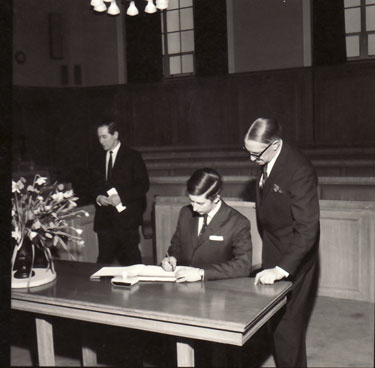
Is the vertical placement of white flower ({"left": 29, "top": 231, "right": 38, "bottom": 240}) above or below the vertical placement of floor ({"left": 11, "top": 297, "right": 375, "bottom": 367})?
above

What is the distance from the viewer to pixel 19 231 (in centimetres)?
261

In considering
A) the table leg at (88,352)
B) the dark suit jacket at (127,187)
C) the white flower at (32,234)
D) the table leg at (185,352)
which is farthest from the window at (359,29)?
the table leg at (185,352)

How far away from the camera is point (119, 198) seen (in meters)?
4.25

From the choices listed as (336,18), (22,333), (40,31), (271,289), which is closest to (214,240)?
(271,289)

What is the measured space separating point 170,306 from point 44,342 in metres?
0.93

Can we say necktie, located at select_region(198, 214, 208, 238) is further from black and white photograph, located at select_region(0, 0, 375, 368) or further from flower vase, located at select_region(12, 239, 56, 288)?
flower vase, located at select_region(12, 239, 56, 288)

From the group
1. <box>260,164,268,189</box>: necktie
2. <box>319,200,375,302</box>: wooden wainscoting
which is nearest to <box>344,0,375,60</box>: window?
<box>319,200,375,302</box>: wooden wainscoting

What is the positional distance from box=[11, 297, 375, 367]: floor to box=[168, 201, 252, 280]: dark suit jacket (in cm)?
58

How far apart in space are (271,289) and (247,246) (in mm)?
326

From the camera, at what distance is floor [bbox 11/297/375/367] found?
3167 millimetres

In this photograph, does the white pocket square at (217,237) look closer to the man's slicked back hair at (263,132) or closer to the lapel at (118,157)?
the man's slicked back hair at (263,132)

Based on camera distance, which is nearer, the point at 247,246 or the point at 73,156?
the point at 247,246

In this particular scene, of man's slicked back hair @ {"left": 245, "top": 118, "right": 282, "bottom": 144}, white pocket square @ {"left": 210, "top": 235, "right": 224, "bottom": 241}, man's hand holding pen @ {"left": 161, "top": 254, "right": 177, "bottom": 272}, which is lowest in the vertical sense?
man's hand holding pen @ {"left": 161, "top": 254, "right": 177, "bottom": 272}

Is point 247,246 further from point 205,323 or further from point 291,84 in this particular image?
point 291,84
